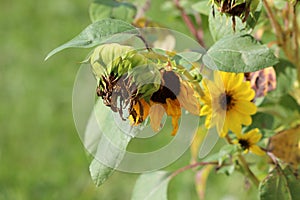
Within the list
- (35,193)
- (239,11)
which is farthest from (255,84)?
(35,193)

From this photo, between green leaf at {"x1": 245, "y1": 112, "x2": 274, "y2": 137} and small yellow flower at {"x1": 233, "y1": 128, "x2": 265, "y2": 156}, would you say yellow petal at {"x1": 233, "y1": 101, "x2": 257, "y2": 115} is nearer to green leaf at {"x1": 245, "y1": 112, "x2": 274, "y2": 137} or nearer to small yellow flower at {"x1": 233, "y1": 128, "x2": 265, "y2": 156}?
small yellow flower at {"x1": 233, "y1": 128, "x2": 265, "y2": 156}

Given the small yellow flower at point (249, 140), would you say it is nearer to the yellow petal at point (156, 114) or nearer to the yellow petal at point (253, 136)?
the yellow petal at point (253, 136)

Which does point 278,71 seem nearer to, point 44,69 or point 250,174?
point 250,174

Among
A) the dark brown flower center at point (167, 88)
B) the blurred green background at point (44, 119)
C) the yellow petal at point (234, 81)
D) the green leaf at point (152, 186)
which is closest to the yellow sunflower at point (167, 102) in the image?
the dark brown flower center at point (167, 88)

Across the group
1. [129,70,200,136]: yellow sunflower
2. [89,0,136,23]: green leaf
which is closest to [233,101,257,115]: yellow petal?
[129,70,200,136]: yellow sunflower

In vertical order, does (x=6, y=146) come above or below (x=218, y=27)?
below
